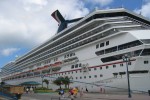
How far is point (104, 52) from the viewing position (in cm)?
4319

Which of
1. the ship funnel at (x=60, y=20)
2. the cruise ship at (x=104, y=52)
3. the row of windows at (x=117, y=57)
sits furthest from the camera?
the ship funnel at (x=60, y=20)

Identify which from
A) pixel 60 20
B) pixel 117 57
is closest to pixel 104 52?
pixel 117 57

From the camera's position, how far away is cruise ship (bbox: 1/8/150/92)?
37.0m

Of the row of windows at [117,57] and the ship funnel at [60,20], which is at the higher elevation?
the ship funnel at [60,20]

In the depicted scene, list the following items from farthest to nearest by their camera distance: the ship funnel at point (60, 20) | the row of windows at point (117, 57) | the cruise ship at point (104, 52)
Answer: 1. the ship funnel at point (60, 20)
2. the row of windows at point (117, 57)
3. the cruise ship at point (104, 52)

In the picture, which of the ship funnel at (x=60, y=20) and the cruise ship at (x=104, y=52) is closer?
the cruise ship at (x=104, y=52)

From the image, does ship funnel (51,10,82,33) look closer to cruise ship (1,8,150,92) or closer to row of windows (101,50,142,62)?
cruise ship (1,8,150,92)

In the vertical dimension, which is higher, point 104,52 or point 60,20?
point 60,20

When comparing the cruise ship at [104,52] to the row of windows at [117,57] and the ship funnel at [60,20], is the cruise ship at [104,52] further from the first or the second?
the ship funnel at [60,20]

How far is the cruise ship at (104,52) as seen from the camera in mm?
36969

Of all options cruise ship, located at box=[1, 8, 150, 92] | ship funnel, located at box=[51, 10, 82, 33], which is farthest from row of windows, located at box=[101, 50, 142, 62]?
ship funnel, located at box=[51, 10, 82, 33]

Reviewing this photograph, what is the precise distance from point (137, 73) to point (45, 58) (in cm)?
3699

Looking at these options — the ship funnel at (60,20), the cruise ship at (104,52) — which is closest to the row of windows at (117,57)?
the cruise ship at (104,52)

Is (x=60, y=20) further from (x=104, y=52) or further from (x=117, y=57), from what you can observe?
(x=117, y=57)
